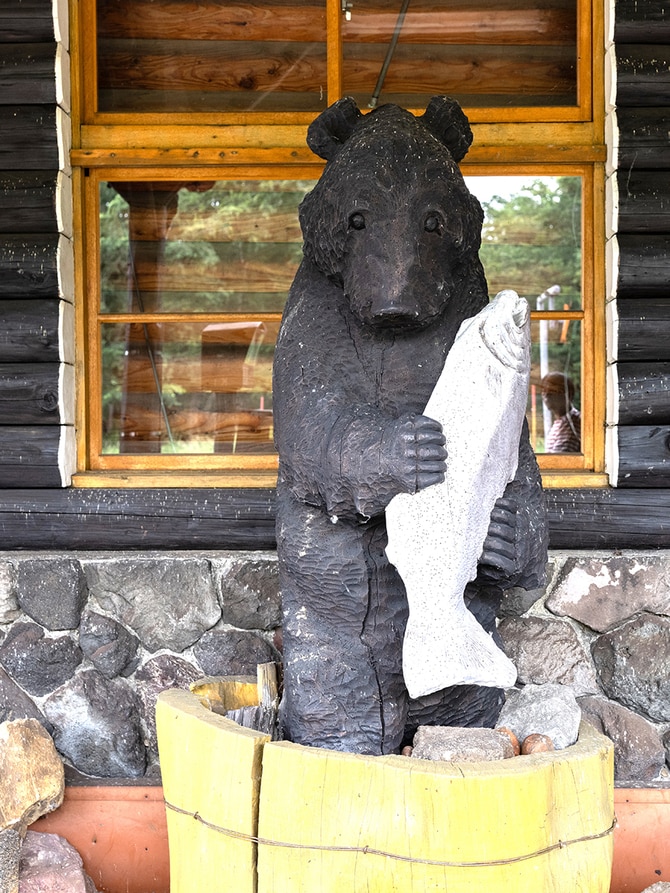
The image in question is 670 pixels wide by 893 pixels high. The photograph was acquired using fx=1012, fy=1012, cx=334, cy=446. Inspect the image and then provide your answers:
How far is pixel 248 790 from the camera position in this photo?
1.82 meters

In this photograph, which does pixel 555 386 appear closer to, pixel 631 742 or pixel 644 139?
pixel 644 139

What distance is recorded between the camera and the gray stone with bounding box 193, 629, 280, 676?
294cm

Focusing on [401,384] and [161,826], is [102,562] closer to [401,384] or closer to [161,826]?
[161,826]

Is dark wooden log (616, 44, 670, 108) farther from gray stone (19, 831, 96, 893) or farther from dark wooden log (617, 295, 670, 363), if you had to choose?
gray stone (19, 831, 96, 893)

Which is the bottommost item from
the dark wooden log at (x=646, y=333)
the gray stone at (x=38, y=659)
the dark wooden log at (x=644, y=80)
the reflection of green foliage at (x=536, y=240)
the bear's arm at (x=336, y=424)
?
the gray stone at (x=38, y=659)

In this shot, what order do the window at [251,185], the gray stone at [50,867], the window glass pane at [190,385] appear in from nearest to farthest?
1. the gray stone at [50,867]
2. the window at [251,185]
3. the window glass pane at [190,385]

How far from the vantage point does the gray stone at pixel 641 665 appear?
9.47ft

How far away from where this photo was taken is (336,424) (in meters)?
1.91

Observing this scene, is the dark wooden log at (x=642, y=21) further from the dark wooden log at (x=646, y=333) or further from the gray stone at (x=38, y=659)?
the gray stone at (x=38, y=659)

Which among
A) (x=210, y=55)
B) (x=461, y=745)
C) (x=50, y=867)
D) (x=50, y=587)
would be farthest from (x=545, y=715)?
(x=210, y=55)

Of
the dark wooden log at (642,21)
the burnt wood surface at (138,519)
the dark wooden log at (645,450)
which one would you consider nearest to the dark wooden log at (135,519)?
the burnt wood surface at (138,519)

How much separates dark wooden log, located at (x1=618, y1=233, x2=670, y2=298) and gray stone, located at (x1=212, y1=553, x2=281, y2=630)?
1313 millimetres

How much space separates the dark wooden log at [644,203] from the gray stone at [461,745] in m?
1.63

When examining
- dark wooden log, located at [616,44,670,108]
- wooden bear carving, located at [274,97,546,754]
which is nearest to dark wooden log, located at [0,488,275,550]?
wooden bear carving, located at [274,97,546,754]
